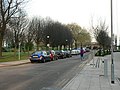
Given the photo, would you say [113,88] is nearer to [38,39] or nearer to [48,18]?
[38,39]

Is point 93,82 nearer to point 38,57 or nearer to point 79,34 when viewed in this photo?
point 38,57

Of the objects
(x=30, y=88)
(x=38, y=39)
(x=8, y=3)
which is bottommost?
(x=30, y=88)

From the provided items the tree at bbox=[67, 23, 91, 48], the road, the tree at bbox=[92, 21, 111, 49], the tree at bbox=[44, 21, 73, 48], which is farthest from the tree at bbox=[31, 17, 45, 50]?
the road

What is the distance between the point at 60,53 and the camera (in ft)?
161

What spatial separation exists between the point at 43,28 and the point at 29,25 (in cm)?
590

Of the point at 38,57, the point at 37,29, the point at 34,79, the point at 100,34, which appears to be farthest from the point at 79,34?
the point at 34,79

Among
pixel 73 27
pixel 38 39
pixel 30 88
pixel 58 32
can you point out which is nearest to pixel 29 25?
pixel 38 39

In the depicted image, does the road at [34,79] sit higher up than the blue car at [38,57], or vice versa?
the blue car at [38,57]

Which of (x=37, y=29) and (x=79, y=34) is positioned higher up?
(x=79, y=34)

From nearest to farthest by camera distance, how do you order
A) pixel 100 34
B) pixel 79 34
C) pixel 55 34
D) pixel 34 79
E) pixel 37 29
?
1. pixel 34 79
2. pixel 100 34
3. pixel 37 29
4. pixel 55 34
5. pixel 79 34

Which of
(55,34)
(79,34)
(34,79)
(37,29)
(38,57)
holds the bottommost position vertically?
(34,79)

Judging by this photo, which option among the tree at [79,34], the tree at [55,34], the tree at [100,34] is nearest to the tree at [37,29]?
the tree at [55,34]

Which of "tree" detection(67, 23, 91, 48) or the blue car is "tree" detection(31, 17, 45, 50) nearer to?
"tree" detection(67, 23, 91, 48)

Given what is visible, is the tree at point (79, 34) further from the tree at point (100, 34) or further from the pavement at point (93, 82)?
the pavement at point (93, 82)
